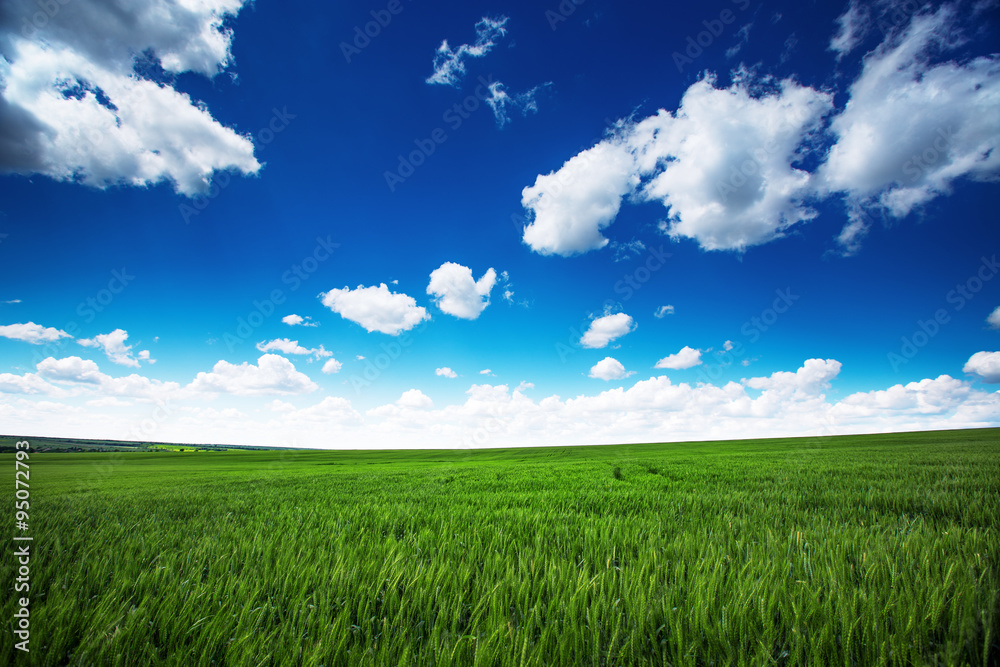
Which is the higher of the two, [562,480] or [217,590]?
[217,590]

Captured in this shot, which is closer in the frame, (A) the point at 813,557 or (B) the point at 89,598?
(B) the point at 89,598

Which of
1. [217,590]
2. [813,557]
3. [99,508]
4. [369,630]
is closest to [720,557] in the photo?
[813,557]

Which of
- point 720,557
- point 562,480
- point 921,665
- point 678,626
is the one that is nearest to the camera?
point 921,665

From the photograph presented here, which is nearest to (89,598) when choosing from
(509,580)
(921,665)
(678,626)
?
(509,580)

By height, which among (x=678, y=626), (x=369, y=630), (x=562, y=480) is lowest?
(x=562, y=480)

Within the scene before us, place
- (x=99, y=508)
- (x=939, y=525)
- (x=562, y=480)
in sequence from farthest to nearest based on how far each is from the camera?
1. (x=562, y=480)
2. (x=99, y=508)
3. (x=939, y=525)

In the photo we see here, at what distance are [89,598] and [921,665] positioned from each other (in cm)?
408

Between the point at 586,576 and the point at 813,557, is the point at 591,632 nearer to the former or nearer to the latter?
the point at 586,576

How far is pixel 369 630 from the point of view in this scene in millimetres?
1742

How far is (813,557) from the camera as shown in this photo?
2.45 meters

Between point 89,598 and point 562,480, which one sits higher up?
point 89,598

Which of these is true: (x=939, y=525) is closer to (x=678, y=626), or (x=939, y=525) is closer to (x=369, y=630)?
(x=678, y=626)

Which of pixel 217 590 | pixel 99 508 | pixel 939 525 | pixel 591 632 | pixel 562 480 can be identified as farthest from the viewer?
pixel 562 480

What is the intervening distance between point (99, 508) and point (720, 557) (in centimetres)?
775
